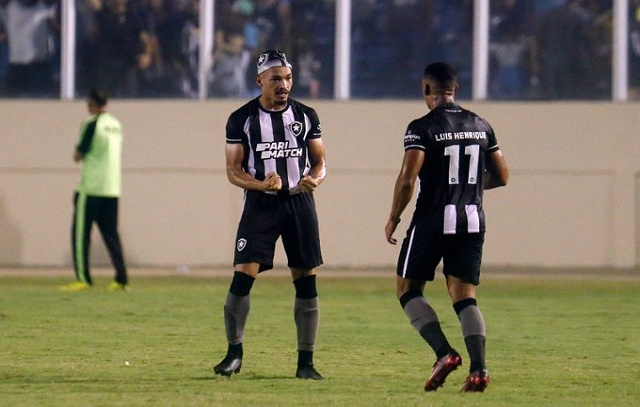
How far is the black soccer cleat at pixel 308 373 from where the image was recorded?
9.65m

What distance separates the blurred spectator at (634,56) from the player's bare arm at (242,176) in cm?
1233

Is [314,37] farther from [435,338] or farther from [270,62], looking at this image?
[435,338]

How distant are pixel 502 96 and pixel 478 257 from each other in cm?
1213

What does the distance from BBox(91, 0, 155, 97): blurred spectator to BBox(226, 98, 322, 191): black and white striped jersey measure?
11.6m

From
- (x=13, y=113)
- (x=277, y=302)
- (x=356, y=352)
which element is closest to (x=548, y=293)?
(x=277, y=302)

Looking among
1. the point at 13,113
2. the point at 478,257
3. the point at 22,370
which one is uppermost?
the point at 13,113

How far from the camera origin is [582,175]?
2094 centimetres

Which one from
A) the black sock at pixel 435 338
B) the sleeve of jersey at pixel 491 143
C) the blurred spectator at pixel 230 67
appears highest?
the blurred spectator at pixel 230 67

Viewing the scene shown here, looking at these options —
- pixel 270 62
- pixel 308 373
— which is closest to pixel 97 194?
pixel 270 62

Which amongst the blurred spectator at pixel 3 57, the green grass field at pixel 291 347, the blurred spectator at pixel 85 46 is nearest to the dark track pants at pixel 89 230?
the green grass field at pixel 291 347

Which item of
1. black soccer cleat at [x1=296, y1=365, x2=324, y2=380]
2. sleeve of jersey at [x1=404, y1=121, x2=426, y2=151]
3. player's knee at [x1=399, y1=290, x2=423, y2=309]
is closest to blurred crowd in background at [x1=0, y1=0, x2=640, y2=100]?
black soccer cleat at [x1=296, y1=365, x2=324, y2=380]

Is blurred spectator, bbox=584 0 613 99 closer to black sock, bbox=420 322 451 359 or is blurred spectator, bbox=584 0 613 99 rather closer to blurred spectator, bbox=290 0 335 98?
blurred spectator, bbox=290 0 335 98

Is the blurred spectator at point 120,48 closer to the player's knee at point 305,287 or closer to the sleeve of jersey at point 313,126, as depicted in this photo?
the sleeve of jersey at point 313,126

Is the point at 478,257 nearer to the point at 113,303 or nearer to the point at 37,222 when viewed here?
the point at 113,303
